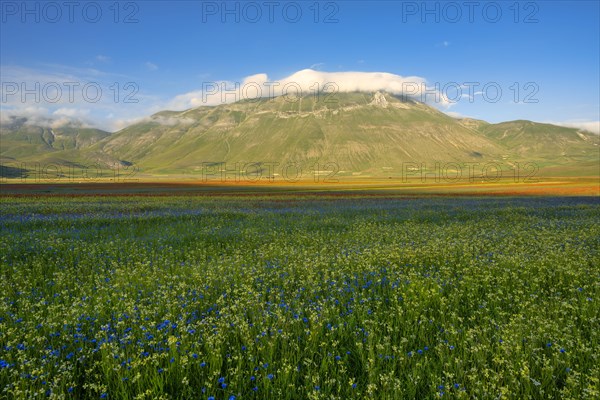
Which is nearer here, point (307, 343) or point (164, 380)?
point (164, 380)

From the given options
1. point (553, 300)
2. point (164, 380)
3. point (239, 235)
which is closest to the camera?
point (164, 380)

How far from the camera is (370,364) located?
501 centimetres

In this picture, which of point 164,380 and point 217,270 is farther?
point 217,270

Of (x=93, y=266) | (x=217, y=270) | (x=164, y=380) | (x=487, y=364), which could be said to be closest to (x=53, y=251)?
(x=93, y=266)

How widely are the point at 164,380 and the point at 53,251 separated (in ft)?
38.0

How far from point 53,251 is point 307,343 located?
12.4 metres

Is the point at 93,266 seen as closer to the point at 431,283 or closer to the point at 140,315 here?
the point at 140,315

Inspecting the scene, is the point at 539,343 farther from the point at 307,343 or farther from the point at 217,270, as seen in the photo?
the point at 217,270

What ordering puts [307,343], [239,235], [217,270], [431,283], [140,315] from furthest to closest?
[239,235] → [217,270] → [431,283] → [140,315] → [307,343]

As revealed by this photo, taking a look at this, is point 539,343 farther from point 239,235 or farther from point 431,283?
point 239,235

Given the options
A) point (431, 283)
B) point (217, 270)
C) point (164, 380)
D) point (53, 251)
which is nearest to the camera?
point (164, 380)

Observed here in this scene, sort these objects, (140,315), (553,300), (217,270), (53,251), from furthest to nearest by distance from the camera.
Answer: (53,251)
(217,270)
(553,300)
(140,315)

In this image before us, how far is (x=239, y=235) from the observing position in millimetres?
18062

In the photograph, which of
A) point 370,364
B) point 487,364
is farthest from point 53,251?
point 487,364
